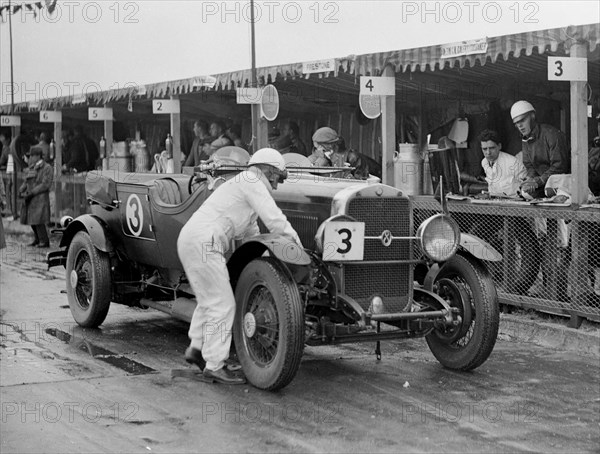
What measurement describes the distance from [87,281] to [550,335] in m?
3.99

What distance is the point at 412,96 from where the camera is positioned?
12.7 metres

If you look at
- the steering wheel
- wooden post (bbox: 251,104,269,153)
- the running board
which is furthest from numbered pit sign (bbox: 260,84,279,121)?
the running board

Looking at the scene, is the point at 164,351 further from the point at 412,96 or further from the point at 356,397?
the point at 412,96

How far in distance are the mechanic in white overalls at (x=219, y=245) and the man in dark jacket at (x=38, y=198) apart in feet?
33.5

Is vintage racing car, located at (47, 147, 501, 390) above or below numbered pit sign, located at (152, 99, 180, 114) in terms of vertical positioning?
below

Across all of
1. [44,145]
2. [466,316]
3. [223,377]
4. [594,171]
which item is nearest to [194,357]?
[223,377]

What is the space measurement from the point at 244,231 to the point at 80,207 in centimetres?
1074

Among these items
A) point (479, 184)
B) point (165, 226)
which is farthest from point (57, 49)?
point (165, 226)

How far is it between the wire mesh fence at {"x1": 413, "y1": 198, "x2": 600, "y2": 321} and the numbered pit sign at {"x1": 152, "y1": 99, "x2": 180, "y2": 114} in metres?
6.25

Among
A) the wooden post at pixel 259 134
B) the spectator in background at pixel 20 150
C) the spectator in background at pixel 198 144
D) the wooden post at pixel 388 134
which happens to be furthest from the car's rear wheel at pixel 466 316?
the spectator in background at pixel 20 150

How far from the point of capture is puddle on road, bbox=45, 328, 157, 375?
6.80m

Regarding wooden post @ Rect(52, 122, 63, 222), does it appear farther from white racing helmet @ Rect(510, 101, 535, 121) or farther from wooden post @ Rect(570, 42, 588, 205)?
wooden post @ Rect(570, 42, 588, 205)

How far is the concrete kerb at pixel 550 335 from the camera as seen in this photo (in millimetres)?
7633

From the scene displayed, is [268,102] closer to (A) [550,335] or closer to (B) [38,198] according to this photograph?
(A) [550,335]
